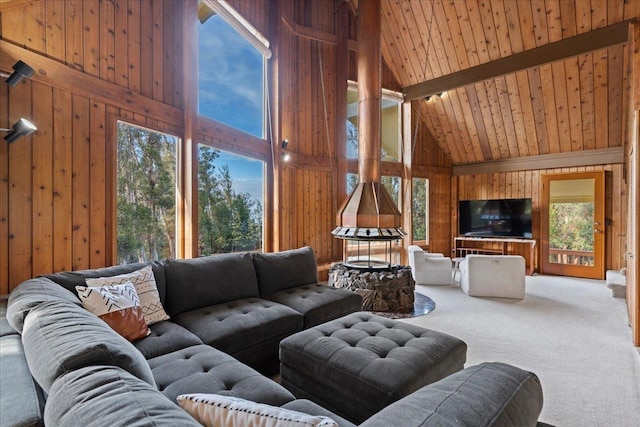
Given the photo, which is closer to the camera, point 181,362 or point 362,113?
point 181,362

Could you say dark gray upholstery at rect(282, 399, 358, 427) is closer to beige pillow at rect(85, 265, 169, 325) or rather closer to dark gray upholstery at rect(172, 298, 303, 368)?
dark gray upholstery at rect(172, 298, 303, 368)

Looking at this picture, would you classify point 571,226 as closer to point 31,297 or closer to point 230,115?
point 230,115

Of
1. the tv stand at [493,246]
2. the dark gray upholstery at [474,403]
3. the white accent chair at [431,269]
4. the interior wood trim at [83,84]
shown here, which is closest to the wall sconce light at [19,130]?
the interior wood trim at [83,84]

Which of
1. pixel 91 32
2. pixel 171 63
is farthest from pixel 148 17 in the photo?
pixel 91 32

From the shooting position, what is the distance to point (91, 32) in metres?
2.56

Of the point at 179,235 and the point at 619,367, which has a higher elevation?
the point at 179,235

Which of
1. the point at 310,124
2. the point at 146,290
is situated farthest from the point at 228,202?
the point at 310,124

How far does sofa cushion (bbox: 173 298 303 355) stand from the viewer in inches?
85.1

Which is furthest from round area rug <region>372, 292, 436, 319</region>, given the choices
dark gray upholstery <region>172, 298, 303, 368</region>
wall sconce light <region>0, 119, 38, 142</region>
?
wall sconce light <region>0, 119, 38, 142</region>

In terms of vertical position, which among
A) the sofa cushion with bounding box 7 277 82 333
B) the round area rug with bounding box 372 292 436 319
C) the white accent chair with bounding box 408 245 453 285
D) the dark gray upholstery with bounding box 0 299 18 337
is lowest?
the round area rug with bounding box 372 292 436 319

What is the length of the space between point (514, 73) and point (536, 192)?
271 cm

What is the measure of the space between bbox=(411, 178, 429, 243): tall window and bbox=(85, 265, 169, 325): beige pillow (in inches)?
235

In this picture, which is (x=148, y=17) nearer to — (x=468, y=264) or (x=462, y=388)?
(x=462, y=388)

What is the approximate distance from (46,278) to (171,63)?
231cm
